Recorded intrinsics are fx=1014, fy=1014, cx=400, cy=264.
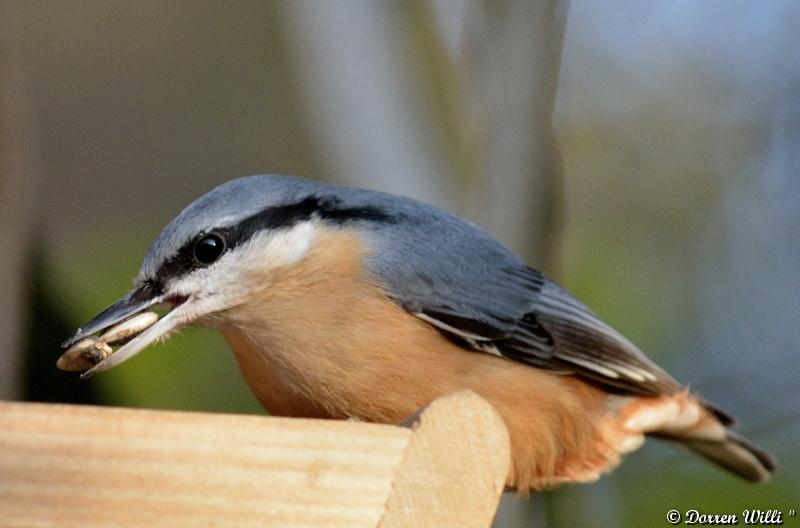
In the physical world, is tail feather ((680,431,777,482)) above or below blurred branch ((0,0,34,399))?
below

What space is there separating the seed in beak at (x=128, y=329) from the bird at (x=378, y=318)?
0.01 metres

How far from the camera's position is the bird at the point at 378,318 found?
1.60 metres

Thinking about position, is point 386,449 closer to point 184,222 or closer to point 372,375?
point 372,375

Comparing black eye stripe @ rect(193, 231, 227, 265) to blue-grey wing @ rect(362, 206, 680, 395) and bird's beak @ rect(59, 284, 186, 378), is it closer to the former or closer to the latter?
bird's beak @ rect(59, 284, 186, 378)

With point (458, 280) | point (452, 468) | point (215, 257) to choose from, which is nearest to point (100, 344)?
point (215, 257)

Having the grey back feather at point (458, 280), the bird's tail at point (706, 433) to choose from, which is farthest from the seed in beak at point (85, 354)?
the bird's tail at point (706, 433)

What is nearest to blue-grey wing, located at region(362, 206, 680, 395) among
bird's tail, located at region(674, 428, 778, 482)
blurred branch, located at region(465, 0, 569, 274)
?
bird's tail, located at region(674, 428, 778, 482)

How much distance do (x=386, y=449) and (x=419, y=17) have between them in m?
2.28

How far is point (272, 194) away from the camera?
1.75 m

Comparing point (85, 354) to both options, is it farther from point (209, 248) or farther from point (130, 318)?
point (209, 248)

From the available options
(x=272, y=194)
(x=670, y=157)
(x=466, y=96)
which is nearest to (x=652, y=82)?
(x=670, y=157)

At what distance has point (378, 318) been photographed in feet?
5.41

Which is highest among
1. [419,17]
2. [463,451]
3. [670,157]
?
[419,17]

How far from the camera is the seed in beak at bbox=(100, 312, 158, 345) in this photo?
158 cm
